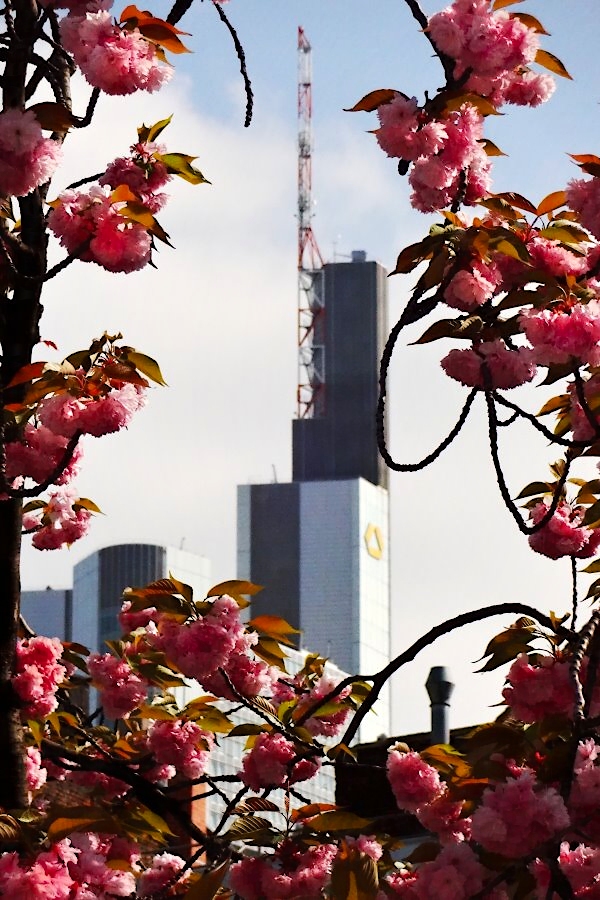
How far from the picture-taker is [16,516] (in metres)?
4.27

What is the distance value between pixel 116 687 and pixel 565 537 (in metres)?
1.73

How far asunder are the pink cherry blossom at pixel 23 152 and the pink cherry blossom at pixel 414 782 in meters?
1.69

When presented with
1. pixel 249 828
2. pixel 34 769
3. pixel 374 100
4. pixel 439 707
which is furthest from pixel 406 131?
pixel 439 707

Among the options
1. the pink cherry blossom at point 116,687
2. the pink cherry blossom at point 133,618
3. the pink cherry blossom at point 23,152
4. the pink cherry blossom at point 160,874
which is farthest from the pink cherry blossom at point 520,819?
the pink cherry blossom at point 133,618

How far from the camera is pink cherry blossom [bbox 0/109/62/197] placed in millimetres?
3520

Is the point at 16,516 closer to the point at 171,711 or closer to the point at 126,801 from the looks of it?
the point at 126,801

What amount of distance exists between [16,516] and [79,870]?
116 cm

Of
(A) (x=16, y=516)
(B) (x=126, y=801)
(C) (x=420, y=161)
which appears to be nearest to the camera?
(C) (x=420, y=161)

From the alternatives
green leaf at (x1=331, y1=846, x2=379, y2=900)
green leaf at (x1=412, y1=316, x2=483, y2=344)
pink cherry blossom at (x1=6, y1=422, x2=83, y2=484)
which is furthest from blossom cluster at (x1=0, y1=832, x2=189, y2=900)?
green leaf at (x1=412, y1=316, x2=483, y2=344)

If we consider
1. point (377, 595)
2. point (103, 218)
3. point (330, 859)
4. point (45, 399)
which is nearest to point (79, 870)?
point (330, 859)

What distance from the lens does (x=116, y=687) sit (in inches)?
218

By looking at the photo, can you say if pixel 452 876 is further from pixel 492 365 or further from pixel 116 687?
pixel 116 687

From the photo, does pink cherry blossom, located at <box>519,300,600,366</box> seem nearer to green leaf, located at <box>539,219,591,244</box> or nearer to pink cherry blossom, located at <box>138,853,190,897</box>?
green leaf, located at <box>539,219,591,244</box>

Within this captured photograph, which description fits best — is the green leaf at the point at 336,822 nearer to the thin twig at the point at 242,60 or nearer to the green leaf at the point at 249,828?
the green leaf at the point at 249,828
